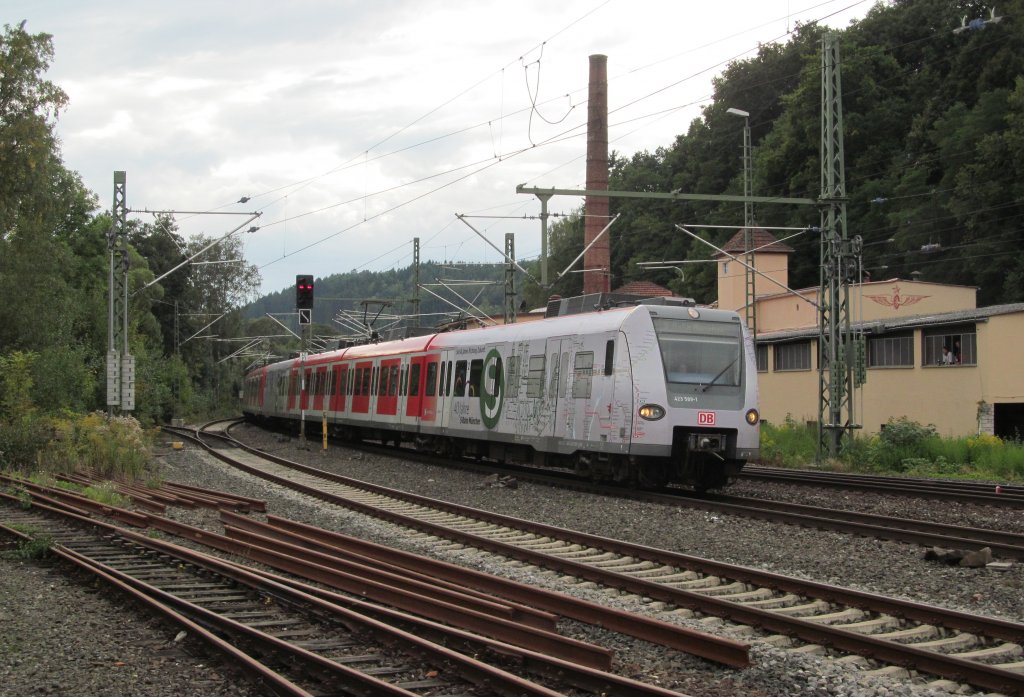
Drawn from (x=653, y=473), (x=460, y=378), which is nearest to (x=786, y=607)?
(x=653, y=473)

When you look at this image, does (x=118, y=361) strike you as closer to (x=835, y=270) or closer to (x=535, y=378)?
(x=535, y=378)

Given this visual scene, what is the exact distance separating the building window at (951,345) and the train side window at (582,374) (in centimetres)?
Result: 1762

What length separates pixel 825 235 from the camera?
23.6m

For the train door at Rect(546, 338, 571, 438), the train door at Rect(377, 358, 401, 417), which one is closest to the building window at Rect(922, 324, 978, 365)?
the train door at Rect(377, 358, 401, 417)

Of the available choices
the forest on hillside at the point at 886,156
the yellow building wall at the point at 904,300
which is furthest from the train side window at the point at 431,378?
the forest on hillside at the point at 886,156

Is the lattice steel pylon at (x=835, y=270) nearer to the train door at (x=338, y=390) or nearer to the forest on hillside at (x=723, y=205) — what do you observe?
the forest on hillside at (x=723, y=205)

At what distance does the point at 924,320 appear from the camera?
3244 cm

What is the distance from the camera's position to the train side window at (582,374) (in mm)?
17094

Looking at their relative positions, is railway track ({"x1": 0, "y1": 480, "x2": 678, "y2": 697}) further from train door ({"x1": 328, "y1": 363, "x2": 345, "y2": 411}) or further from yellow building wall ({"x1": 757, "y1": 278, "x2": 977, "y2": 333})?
yellow building wall ({"x1": 757, "y1": 278, "x2": 977, "y2": 333})

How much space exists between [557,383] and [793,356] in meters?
23.3

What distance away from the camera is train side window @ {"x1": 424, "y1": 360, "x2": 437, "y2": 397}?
24.6 metres

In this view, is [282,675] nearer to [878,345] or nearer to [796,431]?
[796,431]

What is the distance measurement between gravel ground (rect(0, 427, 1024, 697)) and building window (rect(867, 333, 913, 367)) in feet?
54.5

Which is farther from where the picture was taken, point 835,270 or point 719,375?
point 835,270
